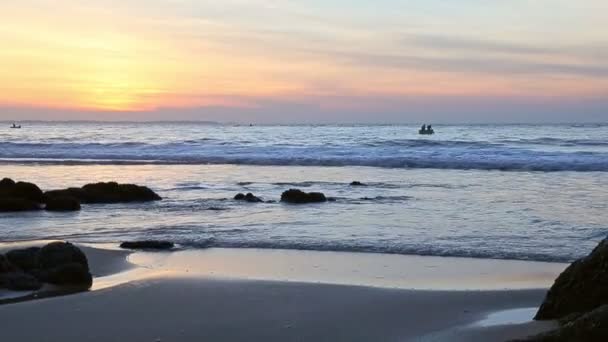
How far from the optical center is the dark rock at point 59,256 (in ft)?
26.4

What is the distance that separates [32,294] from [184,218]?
6.54 m

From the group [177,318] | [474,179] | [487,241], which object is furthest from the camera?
[474,179]

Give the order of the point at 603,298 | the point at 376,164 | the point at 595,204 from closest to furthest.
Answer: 1. the point at 603,298
2. the point at 595,204
3. the point at 376,164

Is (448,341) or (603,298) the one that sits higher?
(603,298)

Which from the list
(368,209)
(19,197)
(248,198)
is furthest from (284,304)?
(19,197)

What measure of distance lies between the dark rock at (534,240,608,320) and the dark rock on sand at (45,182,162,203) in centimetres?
1259

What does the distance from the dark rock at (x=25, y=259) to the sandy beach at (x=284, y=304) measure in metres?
0.75

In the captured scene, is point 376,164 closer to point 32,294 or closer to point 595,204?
point 595,204

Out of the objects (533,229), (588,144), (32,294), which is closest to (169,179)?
(533,229)

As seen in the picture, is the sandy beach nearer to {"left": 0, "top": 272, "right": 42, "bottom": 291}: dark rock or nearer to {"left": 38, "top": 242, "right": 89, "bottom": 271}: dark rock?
{"left": 38, "top": 242, "right": 89, "bottom": 271}: dark rock

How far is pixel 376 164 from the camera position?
31.8 meters

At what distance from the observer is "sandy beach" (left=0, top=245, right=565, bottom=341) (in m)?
6.05

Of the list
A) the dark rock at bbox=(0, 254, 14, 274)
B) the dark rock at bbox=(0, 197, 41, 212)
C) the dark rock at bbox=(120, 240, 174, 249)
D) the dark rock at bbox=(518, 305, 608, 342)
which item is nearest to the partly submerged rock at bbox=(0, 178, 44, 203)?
the dark rock at bbox=(0, 197, 41, 212)

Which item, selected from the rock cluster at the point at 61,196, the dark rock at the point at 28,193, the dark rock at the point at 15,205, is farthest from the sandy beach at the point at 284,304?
the dark rock at the point at 28,193
